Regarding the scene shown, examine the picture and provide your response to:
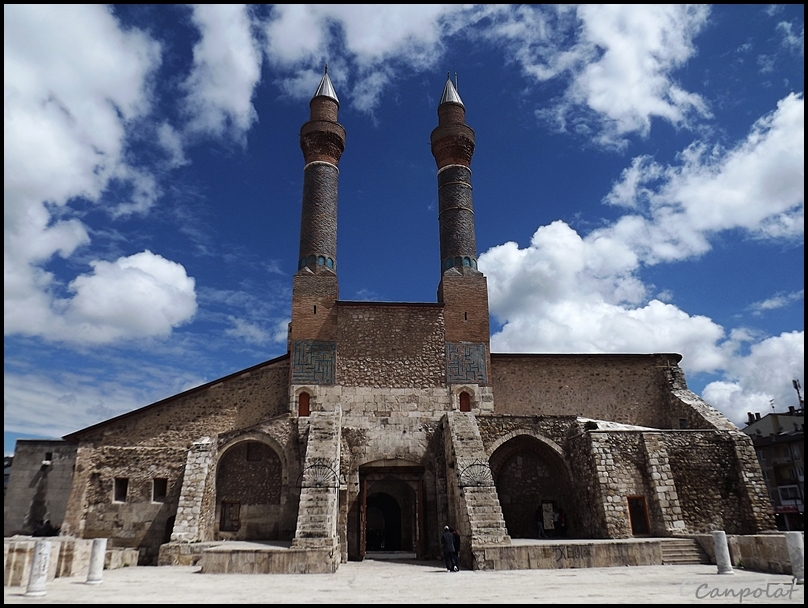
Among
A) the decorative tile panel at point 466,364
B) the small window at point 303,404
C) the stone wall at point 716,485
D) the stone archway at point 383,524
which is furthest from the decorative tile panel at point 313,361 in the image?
the stone wall at point 716,485

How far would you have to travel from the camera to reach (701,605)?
6.14 metres

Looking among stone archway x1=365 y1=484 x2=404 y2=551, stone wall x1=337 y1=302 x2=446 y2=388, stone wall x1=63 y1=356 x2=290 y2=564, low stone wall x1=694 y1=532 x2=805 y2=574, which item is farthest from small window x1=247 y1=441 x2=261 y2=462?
low stone wall x1=694 y1=532 x2=805 y2=574

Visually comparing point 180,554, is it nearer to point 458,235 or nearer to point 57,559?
point 57,559

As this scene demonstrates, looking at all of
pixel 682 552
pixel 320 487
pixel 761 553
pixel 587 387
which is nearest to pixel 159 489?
pixel 320 487

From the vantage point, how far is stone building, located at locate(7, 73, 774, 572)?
44.6 ft

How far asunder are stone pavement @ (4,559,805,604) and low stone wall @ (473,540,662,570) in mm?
335

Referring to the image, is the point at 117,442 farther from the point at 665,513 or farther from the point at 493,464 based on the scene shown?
the point at 665,513

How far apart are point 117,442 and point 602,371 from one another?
15.5 m

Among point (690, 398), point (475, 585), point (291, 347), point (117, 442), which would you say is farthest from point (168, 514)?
point (690, 398)

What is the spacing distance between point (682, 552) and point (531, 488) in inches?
172

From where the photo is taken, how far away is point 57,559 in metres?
9.02

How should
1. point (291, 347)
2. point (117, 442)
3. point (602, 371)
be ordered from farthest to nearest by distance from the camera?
point (602, 371), point (291, 347), point (117, 442)

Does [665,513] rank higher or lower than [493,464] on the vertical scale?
lower

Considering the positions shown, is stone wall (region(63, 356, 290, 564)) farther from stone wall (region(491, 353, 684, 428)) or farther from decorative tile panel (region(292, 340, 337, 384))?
stone wall (region(491, 353, 684, 428))
